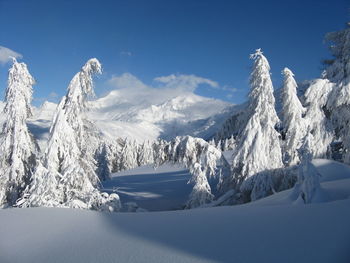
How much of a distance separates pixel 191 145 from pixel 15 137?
331 inches

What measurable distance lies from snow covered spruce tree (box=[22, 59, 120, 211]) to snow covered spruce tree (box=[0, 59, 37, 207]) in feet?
7.46

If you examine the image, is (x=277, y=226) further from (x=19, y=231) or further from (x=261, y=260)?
(x=19, y=231)

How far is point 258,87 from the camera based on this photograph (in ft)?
54.7

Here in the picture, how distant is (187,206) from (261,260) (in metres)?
13.3

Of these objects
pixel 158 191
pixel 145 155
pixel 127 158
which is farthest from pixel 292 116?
pixel 145 155

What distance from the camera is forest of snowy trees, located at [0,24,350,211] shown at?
13961 mm

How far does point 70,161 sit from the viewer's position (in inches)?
561

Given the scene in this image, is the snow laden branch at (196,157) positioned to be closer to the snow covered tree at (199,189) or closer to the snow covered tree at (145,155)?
the snow covered tree at (199,189)

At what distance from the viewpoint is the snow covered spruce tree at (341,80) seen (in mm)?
13375

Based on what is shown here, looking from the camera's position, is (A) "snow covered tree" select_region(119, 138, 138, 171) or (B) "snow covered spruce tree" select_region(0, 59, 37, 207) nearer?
(B) "snow covered spruce tree" select_region(0, 59, 37, 207)

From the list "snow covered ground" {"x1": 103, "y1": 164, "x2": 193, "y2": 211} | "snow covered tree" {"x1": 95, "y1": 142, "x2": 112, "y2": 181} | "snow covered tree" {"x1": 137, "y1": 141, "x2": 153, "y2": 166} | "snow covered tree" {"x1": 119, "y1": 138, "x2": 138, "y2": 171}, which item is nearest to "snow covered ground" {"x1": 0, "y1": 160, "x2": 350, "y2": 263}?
"snow covered ground" {"x1": 103, "y1": 164, "x2": 193, "y2": 211}

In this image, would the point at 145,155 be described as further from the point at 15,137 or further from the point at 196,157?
the point at 15,137

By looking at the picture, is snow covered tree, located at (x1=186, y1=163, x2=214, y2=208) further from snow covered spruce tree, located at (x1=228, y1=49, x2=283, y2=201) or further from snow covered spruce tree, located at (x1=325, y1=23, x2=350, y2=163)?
snow covered spruce tree, located at (x1=325, y1=23, x2=350, y2=163)

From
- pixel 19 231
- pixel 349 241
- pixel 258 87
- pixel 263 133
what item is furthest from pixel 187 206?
pixel 349 241
